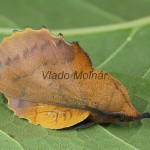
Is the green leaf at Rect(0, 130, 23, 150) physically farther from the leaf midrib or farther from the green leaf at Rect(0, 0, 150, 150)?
the leaf midrib

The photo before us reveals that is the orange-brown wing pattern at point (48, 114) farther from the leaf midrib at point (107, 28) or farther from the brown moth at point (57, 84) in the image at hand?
the leaf midrib at point (107, 28)

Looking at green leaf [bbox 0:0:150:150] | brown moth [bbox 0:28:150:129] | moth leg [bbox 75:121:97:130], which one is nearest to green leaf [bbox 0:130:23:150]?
green leaf [bbox 0:0:150:150]

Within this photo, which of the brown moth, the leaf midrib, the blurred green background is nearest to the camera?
the brown moth

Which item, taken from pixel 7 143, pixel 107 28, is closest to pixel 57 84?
pixel 7 143

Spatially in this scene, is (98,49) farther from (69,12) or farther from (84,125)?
(84,125)

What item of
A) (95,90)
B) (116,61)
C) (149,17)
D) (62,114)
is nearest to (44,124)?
(62,114)
